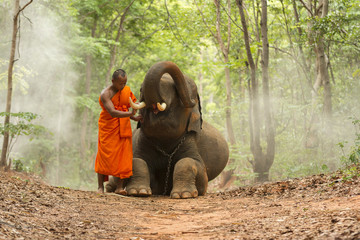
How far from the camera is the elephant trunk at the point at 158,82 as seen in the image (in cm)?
705

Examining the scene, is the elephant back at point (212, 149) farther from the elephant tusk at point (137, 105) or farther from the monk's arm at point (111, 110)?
the monk's arm at point (111, 110)

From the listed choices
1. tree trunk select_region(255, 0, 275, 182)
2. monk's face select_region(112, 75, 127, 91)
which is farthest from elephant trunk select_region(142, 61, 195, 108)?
tree trunk select_region(255, 0, 275, 182)

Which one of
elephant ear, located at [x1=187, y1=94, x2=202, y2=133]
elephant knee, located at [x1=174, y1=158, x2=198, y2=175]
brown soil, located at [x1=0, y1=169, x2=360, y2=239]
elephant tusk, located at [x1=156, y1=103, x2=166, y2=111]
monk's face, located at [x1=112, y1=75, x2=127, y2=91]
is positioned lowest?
brown soil, located at [x1=0, y1=169, x2=360, y2=239]

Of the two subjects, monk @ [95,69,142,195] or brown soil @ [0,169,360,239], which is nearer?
brown soil @ [0,169,360,239]

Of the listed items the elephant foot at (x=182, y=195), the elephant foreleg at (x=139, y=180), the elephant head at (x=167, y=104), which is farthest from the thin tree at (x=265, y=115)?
the elephant foreleg at (x=139, y=180)

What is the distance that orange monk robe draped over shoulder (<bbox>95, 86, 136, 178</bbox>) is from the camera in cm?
734

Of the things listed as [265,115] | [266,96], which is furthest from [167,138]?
[266,96]

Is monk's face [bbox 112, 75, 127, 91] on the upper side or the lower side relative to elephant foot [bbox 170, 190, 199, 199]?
upper

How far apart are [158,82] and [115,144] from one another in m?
1.34

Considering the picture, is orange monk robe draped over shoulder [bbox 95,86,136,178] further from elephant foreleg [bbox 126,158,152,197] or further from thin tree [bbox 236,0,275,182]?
thin tree [bbox 236,0,275,182]

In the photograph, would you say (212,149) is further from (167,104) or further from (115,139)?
(115,139)

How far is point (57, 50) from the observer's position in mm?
17000

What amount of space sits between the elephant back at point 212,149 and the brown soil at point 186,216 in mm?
2724

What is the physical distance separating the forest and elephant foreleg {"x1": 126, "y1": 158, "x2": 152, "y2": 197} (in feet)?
13.1
